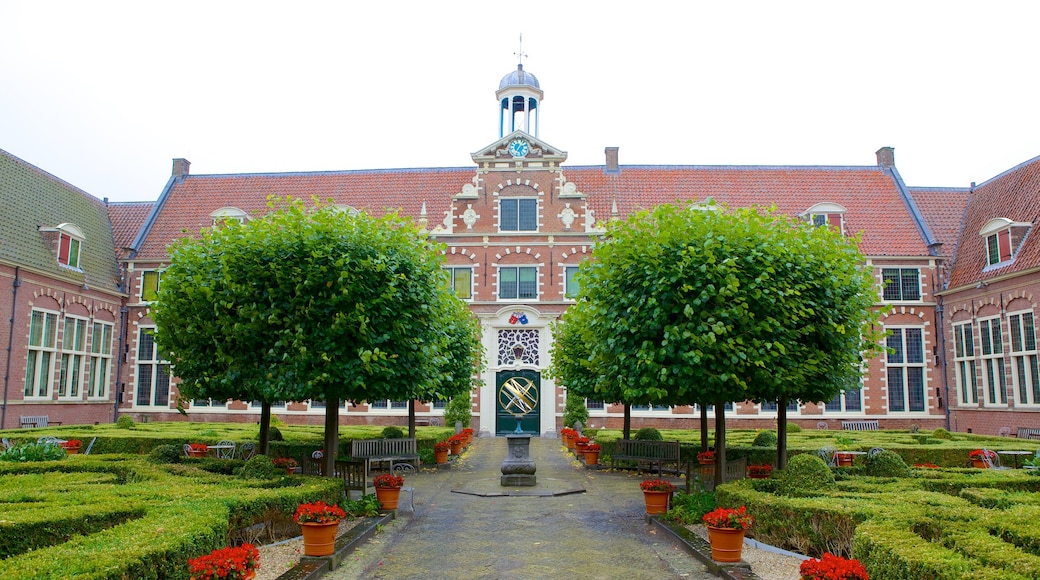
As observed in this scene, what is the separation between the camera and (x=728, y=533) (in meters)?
9.01

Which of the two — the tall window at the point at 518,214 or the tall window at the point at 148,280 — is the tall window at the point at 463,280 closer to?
the tall window at the point at 518,214

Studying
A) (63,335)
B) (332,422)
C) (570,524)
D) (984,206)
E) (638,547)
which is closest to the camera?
(638,547)

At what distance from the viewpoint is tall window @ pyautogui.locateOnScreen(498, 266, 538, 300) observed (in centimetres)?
3316

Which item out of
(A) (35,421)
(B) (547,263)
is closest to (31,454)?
(A) (35,421)

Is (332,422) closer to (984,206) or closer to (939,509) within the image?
(939,509)

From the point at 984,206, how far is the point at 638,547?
29159mm

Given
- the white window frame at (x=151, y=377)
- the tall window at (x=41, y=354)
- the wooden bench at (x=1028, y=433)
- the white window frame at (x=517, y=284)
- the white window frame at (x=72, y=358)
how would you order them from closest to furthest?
the wooden bench at (x=1028, y=433), the tall window at (x=41, y=354), the white window frame at (x=72, y=358), the white window frame at (x=517, y=284), the white window frame at (x=151, y=377)

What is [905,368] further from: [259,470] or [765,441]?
[259,470]

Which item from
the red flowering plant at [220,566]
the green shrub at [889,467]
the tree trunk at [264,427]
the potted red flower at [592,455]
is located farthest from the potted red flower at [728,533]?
the potted red flower at [592,455]

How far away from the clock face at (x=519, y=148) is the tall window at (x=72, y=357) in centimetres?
1973

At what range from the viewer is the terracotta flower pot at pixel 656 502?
498 inches

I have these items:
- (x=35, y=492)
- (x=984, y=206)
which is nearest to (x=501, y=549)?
(x=35, y=492)

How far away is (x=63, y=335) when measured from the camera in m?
29.4

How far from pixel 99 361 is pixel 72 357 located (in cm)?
218
